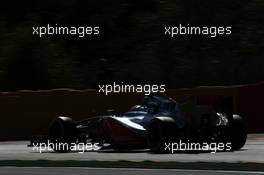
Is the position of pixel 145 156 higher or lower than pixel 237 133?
lower

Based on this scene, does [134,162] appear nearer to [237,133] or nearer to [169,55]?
[237,133]

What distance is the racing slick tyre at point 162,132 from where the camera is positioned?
18.8 meters

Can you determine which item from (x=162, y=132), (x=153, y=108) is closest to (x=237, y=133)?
(x=162, y=132)

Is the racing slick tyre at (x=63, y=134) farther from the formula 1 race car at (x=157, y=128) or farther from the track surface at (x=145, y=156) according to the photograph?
the track surface at (x=145, y=156)

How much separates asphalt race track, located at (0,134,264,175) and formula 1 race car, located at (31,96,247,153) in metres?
0.33

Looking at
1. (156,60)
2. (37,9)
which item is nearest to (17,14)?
(37,9)

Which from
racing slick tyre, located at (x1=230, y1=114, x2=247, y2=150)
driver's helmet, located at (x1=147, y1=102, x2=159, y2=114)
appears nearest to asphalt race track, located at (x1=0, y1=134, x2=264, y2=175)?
racing slick tyre, located at (x1=230, y1=114, x2=247, y2=150)

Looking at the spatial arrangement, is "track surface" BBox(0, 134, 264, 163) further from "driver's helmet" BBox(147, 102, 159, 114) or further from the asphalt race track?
"driver's helmet" BBox(147, 102, 159, 114)

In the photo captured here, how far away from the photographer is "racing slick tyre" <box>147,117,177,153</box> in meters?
18.8

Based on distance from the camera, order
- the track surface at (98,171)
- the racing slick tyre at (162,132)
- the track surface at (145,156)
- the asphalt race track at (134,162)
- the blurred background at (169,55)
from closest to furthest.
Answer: the track surface at (98,171) < the asphalt race track at (134,162) < the track surface at (145,156) < the racing slick tyre at (162,132) < the blurred background at (169,55)

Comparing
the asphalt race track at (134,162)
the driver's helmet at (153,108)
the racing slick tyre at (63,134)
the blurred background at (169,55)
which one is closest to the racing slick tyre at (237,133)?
the asphalt race track at (134,162)

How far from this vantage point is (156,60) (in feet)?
110

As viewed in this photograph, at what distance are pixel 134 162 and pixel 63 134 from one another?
13.8 ft

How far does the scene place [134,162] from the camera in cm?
1662
